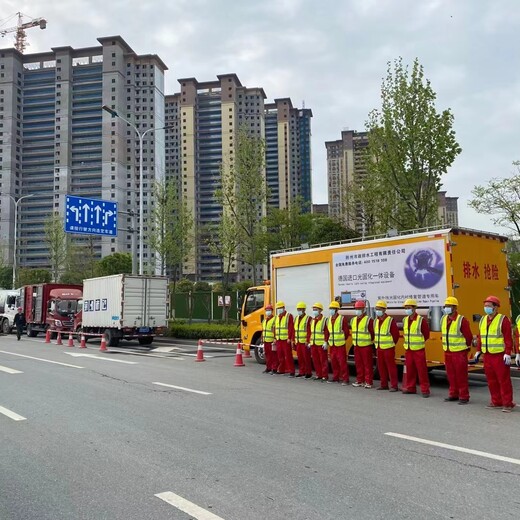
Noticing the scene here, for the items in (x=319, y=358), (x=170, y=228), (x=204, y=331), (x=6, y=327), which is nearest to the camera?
(x=319, y=358)

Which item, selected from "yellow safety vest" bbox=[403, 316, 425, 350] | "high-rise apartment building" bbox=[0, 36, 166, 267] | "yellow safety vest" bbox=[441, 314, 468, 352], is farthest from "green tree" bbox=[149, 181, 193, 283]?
"high-rise apartment building" bbox=[0, 36, 166, 267]

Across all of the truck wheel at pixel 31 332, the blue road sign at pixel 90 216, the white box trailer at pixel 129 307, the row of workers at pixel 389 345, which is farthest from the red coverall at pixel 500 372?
the truck wheel at pixel 31 332

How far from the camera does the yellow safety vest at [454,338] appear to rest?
8914 millimetres

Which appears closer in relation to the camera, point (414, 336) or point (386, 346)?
point (414, 336)

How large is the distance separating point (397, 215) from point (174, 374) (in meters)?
11.4

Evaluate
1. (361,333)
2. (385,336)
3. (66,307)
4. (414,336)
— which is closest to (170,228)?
(66,307)

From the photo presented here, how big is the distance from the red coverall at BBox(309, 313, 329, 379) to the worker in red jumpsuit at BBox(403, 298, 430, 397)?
2.30m

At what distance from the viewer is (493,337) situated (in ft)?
27.6

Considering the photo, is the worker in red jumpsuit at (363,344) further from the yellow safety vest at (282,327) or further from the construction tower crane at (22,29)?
the construction tower crane at (22,29)

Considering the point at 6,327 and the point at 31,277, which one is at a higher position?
the point at 31,277

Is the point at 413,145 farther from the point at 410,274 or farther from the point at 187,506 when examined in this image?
the point at 187,506

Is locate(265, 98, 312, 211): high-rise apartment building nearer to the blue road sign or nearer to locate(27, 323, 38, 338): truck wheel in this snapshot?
locate(27, 323, 38, 338): truck wheel

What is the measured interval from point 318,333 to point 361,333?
1195 mm

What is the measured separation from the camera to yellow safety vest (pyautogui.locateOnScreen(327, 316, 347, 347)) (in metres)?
11.2
